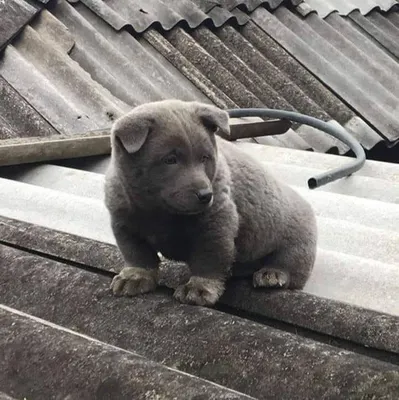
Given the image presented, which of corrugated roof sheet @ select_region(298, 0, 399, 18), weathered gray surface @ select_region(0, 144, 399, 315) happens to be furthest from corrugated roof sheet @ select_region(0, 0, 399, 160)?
weathered gray surface @ select_region(0, 144, 399, 315)

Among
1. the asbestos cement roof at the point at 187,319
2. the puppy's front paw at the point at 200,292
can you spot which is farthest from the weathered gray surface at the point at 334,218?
the puppy's front paw at the point at 200,292

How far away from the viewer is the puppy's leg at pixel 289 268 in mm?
2891

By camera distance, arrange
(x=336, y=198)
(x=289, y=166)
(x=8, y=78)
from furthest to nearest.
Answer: (x=8, y=78) < (x=289, y=166) < (x=336, y=198)

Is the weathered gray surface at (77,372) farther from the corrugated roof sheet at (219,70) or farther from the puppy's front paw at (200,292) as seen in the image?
the corrugated roof sheet at (219,70)

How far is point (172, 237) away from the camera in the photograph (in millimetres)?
2986

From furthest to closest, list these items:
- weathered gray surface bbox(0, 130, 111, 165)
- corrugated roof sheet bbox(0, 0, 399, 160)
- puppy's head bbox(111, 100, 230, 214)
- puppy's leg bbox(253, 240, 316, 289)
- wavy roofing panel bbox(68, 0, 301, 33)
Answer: wavy roofing panel bbox(68, 0, 301, 33), corrugated roof sheet bbox(0, 0, 399, 160), weathered gray surface bbox(0, 130, 111, 165), puppy's leg bbox(253, 240, 316, 289), puppy's head bbox(111, 100, 230, 214)

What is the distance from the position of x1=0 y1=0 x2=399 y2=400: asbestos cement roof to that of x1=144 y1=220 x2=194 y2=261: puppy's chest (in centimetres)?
14

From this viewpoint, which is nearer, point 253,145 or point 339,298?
point 339,298

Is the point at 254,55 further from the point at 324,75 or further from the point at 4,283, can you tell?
the point at 4,283

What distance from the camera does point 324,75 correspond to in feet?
23.2

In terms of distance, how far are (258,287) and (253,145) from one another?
2.81m

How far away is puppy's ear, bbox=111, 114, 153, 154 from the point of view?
9.18 ft

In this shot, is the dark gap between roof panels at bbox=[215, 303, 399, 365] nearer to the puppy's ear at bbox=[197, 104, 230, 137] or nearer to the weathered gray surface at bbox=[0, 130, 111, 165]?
the puppy's ear at bbox=[197, 104, 230, 137]

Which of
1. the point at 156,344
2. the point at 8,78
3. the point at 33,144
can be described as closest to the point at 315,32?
the point at 8,78
